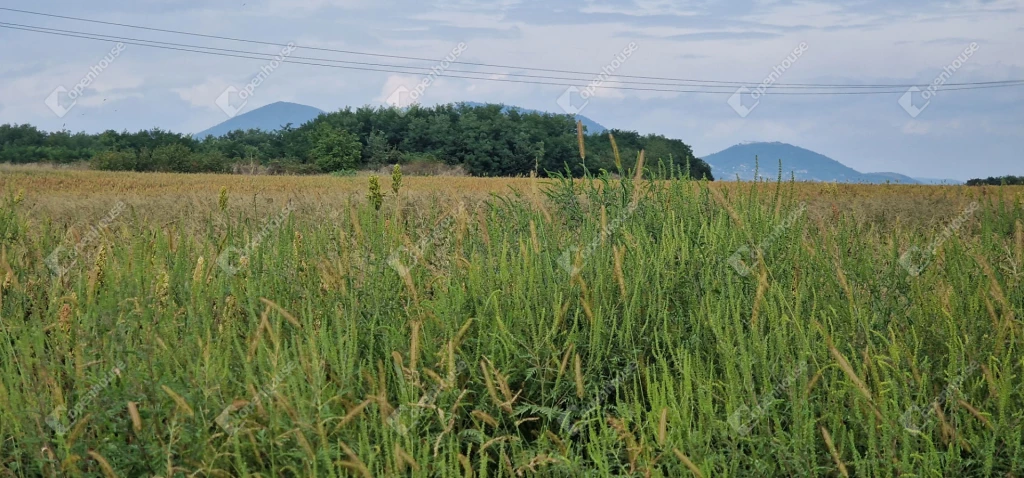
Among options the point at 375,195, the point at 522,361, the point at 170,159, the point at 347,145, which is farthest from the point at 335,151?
the point at 522,361

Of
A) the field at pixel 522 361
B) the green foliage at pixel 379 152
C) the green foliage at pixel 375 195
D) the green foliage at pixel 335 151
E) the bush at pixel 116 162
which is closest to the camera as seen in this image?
the field at pixel 522 361

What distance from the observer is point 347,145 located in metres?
49.7

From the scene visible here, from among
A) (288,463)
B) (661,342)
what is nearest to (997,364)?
(661,342)

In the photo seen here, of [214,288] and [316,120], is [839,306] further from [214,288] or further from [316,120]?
[316,120]

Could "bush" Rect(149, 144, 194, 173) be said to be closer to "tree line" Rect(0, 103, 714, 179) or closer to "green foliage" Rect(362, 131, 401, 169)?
"tree line" Rect(0, 103, 714, 179)

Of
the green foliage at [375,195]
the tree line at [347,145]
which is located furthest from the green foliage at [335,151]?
the green foliage at [375,195]

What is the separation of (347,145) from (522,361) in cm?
4775

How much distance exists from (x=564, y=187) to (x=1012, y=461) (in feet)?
12.9

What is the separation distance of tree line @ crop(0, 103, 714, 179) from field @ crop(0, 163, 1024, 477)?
4268cm

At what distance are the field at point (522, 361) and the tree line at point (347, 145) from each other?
42.7 meters

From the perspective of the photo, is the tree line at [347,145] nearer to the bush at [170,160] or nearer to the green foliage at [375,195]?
the bush at [170,160]

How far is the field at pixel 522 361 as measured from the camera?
2752 millimetres

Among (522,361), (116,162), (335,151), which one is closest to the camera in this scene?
(522,361)

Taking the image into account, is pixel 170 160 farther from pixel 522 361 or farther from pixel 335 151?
pixel 522 361
